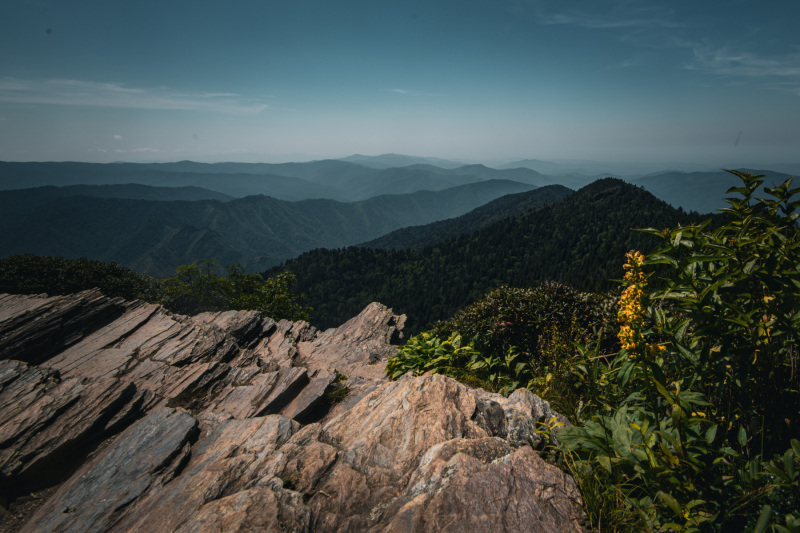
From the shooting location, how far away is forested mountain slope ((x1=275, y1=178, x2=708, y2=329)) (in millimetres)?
128250

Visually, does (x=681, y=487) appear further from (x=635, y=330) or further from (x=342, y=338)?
(x=342, y=338)

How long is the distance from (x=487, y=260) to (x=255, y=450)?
154 m

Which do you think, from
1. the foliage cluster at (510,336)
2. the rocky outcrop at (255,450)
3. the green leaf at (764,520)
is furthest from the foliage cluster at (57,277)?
the green leaf at (764,520)

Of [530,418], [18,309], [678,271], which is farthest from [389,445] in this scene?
[18,309]

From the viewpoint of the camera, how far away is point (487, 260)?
15338 centimetres

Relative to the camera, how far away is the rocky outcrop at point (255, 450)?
11.9 ft

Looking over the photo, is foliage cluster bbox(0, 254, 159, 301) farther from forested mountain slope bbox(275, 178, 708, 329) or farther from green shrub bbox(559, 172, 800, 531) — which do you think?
forested mountain slope bbox(275, 178, 708, 329)

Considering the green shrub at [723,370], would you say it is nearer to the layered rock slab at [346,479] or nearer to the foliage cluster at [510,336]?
the layered rock slab at [346,479]

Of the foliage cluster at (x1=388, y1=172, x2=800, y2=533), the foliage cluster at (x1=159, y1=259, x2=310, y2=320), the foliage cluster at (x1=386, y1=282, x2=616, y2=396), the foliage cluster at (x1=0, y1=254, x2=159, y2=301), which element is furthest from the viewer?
the foliage cluster at (x1=159, y1=259, x2=310, y2=320)

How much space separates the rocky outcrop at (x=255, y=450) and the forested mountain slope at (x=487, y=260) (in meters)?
109

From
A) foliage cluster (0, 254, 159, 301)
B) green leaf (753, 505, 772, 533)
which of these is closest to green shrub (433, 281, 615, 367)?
green leaf (753, 505, 772, 533)

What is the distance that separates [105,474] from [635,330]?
29.7 feet

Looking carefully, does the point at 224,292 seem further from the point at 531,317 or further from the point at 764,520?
the point at 764,520

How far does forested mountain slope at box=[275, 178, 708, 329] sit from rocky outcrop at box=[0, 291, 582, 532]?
109 metres
